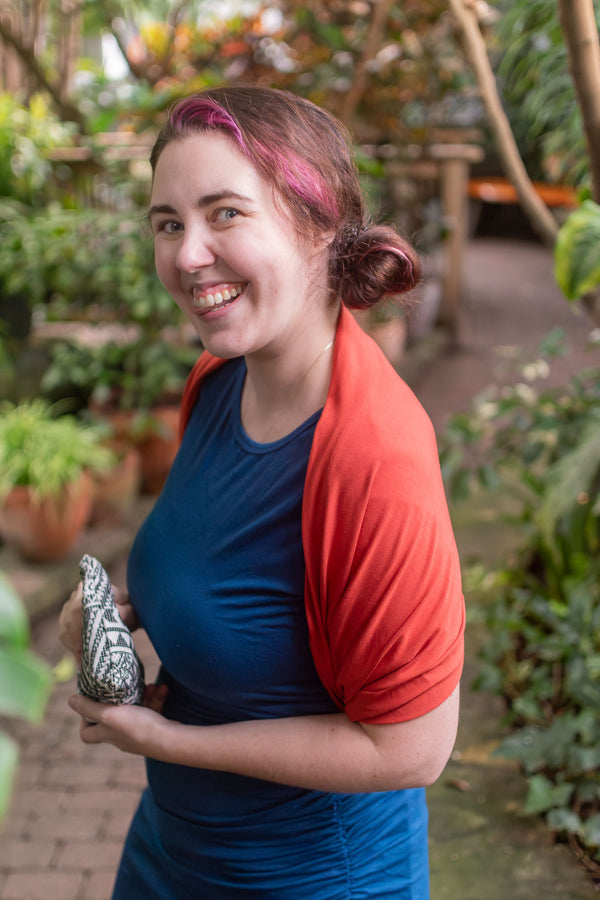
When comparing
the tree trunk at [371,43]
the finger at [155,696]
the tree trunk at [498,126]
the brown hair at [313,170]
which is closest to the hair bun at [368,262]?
the brown hair at [313,170]

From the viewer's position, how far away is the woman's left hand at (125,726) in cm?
116

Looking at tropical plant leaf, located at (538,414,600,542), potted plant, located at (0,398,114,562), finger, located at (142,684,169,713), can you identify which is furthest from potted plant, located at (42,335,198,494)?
finger, located at (142,684,169,713)

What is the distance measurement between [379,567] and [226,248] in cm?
44

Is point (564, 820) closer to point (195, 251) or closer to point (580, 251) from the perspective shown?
point (580, 251)

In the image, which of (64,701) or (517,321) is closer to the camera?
(64,701)

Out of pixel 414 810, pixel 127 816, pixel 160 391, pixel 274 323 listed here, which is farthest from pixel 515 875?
pixel 160 391

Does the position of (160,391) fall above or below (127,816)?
above

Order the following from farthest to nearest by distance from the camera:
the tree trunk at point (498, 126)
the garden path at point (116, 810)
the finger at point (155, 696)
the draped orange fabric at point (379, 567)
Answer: the tree trunk at point (498, 126)
the garden path at point (116, 810)
the finger at point (155, 696)
the draped orange fabric at point (379, 567)

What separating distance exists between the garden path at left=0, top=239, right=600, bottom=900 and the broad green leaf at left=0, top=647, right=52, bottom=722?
1991 millimetres

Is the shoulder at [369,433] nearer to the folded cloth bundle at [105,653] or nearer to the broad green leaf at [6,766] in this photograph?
the folded cloth bundle at [105,653]

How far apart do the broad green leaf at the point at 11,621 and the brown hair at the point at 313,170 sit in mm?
839

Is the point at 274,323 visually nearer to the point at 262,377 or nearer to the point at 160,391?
the point at 262,377

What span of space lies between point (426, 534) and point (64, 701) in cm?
253

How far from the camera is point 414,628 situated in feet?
3.23
